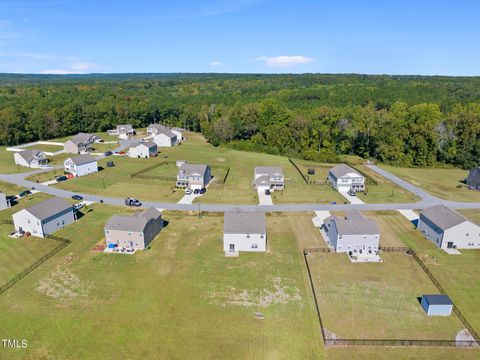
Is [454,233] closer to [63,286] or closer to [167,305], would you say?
[167,305]

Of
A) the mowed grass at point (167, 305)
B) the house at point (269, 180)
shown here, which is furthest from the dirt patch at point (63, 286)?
the house at point (269, 180)

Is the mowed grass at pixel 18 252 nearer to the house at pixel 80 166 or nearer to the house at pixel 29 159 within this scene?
the house at pixel 80 166

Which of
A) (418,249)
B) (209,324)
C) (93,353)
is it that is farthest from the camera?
(418,249)

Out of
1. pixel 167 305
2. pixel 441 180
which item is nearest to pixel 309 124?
pixel 441 180

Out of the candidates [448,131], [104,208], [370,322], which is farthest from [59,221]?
[448,131]

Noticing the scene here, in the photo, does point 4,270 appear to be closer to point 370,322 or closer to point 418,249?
point 370,322

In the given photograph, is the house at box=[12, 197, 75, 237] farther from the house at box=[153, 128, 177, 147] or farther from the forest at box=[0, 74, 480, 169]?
the forest at box=[0, 74, 480, 169]
